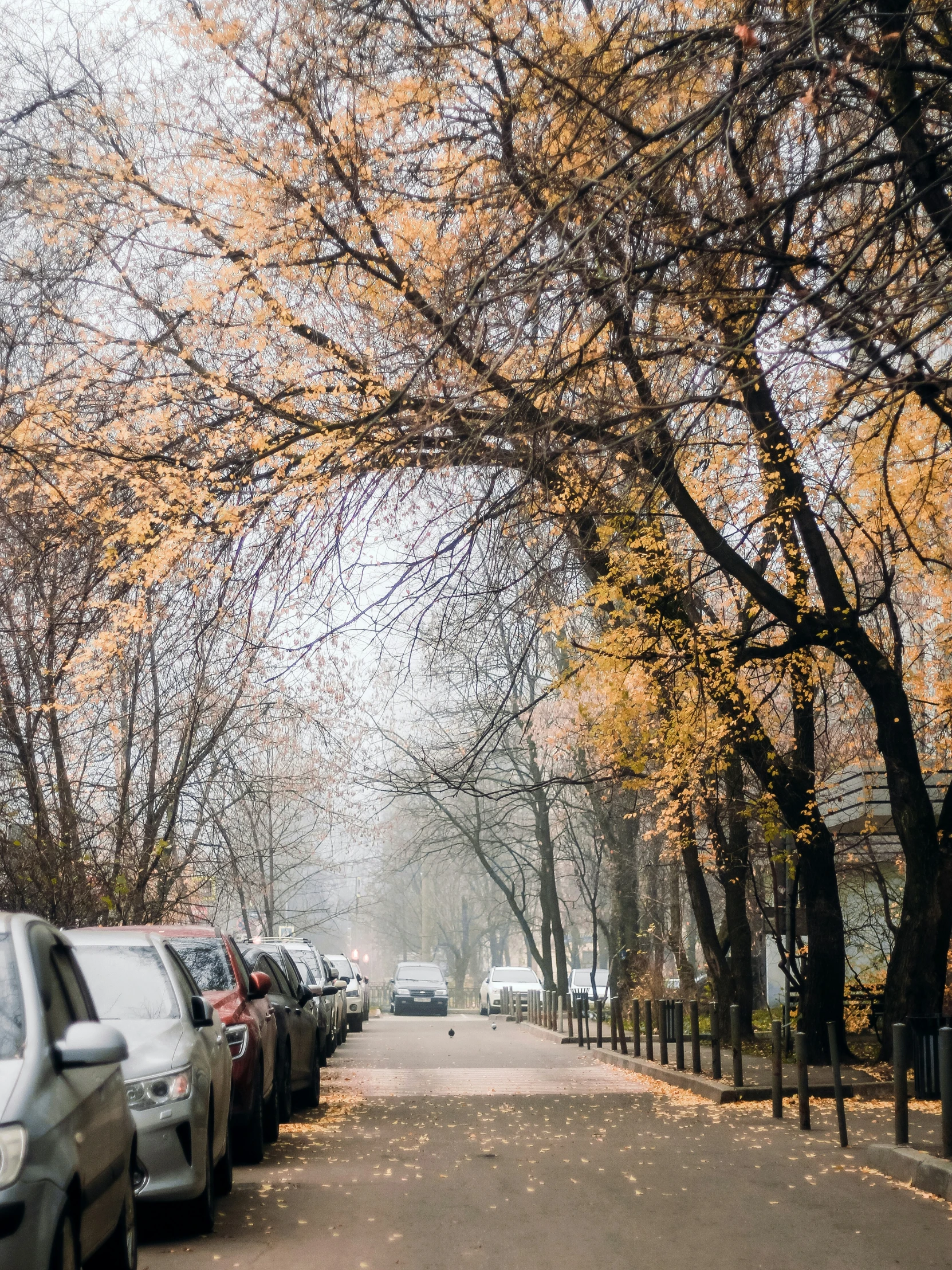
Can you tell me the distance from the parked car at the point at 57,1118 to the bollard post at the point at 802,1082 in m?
7.34

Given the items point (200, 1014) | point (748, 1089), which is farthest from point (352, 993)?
point (200, 1014)

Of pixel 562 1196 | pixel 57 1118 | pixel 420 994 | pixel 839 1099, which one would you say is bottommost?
pixel 562 1196

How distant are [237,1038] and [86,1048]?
20.2 ft

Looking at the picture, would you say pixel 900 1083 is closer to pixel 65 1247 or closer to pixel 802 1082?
pixel 802 1082

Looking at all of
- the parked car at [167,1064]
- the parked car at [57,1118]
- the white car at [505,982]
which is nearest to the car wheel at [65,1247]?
the parked car at [57,1118]

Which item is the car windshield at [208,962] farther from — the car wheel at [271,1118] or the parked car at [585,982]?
the parked car at [585,982]

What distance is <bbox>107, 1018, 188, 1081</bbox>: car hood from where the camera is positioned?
8109 mm

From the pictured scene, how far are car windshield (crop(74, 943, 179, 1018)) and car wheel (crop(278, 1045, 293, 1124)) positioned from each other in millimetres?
4412

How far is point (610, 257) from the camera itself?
9.38m

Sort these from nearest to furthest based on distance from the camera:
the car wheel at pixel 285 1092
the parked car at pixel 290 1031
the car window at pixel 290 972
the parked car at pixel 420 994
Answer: the car wheel at pixel 285 1092 → the parked car at pixel 290 1031 → the car window at pixel 290 972 → the parked car at pixel 420 994

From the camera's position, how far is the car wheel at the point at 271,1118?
12.3 metres

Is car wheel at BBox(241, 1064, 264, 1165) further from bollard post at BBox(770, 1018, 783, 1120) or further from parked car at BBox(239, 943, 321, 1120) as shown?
bollard post at BBox(770, 1018, 783, 1120)

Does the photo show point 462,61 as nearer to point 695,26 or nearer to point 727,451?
point 695,26

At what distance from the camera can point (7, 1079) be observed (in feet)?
15.9
